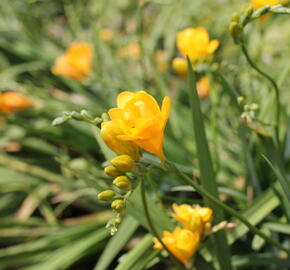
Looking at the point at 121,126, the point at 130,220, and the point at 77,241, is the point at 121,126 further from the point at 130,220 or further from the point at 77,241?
the point at 77,241

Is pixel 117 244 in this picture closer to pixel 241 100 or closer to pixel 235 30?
pixel 241 100

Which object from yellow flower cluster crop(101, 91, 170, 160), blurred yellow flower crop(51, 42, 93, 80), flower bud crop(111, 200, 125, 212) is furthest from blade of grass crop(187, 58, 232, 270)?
blurred yellow flower crop(51, 42, 93, 80)

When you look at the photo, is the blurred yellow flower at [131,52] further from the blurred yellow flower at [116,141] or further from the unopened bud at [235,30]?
the blurred yellow flower at [116,141]

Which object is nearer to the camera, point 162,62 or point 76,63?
point 76,63

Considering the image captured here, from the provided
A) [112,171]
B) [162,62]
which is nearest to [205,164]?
[112,171]

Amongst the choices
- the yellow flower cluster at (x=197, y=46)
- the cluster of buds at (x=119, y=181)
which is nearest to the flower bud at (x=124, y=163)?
the cluster of buds at (x=119, y=181)

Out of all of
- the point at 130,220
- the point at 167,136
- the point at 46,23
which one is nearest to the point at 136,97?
the point at 130,220
